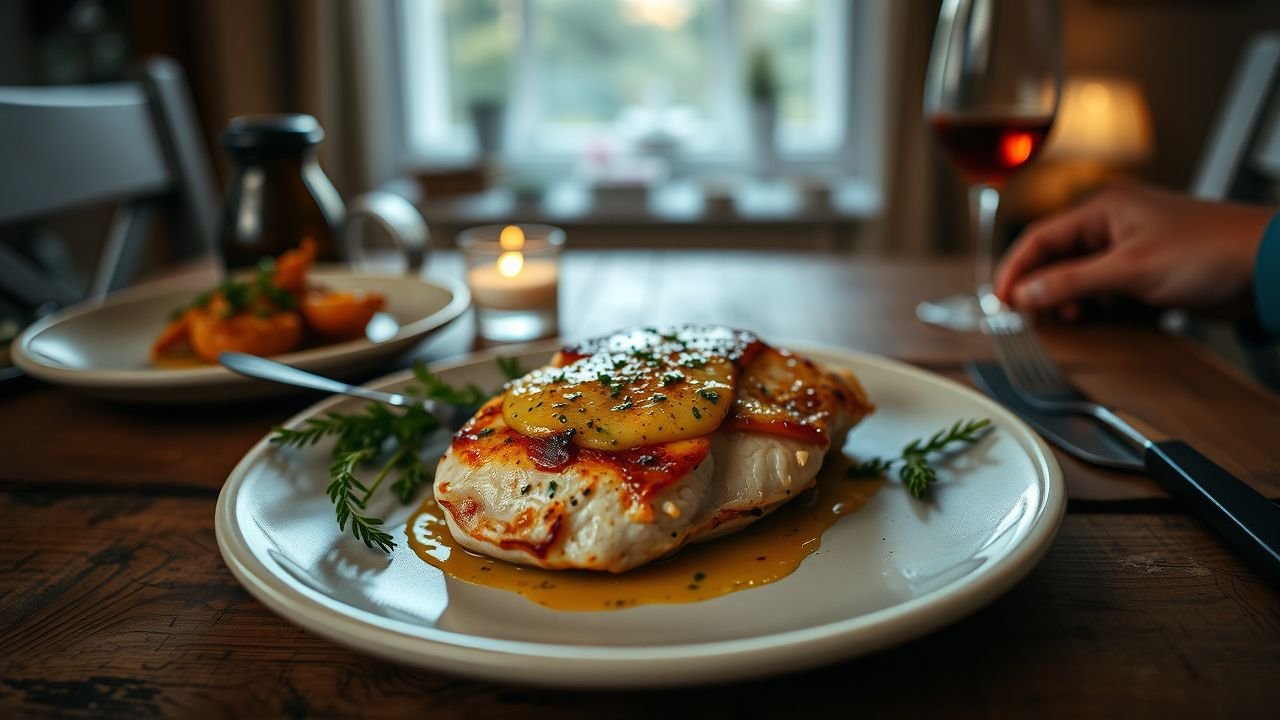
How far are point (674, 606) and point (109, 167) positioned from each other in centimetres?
175

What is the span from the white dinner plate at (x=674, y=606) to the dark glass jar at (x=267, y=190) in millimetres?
728

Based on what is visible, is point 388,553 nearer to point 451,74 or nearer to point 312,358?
point 312,358

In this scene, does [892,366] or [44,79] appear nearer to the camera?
[892,366]

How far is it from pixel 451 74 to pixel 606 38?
82 centimetres

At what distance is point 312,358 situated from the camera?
1023 mm

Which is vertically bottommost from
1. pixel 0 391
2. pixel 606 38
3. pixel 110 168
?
pixel 0 391

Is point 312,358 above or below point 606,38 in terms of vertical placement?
below

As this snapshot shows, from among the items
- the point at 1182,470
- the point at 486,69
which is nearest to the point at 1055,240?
the point at 1182,470

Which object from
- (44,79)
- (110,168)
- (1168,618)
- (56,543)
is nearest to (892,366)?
(1168,618)

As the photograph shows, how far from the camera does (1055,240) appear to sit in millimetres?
1429

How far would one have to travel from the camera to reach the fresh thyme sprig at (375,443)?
0.71 m

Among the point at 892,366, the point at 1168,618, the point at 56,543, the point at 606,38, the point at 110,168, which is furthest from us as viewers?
the point at 606,38

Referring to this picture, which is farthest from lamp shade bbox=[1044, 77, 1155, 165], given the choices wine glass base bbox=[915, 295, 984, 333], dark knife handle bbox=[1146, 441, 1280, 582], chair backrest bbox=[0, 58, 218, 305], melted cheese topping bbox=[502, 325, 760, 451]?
melted cheese topping bbox=[502, 325, 760, 451]

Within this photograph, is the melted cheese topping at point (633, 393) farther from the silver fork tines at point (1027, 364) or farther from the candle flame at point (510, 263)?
the candle flame at point (510, 263)
